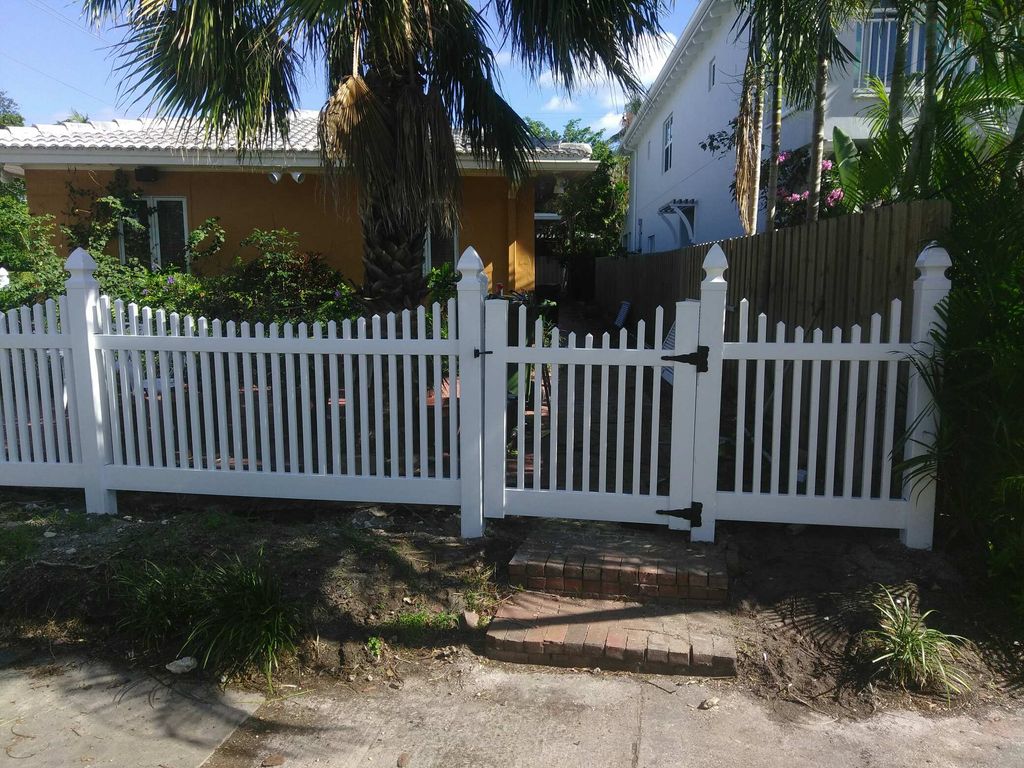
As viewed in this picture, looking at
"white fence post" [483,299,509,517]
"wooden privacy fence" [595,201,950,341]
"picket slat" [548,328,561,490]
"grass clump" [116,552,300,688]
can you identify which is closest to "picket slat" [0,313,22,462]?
"grass clump" [116,552,300,688]

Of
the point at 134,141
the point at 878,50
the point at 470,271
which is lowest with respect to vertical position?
the point at 470,271

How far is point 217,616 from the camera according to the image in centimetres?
362

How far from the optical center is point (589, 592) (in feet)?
13.0

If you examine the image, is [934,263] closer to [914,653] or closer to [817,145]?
[914,653]

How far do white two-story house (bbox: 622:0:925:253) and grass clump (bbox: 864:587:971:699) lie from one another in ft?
22.9

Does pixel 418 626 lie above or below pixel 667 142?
below

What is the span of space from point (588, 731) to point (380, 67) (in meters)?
4.87

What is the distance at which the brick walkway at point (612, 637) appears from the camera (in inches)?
136

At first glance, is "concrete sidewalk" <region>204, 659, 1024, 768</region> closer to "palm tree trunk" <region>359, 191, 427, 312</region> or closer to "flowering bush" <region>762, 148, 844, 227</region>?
"palm tree trunk" <region>359, 191, 427, 312</region>

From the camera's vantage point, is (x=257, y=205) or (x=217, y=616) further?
(x=257, y=205)

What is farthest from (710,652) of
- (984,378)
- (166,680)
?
(166,680)

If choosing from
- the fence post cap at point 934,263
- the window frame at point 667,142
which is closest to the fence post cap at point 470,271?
the fence post cap at point 934,263

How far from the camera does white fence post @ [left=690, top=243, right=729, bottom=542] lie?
4117mm

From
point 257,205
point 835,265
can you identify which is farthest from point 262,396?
point 257,205
